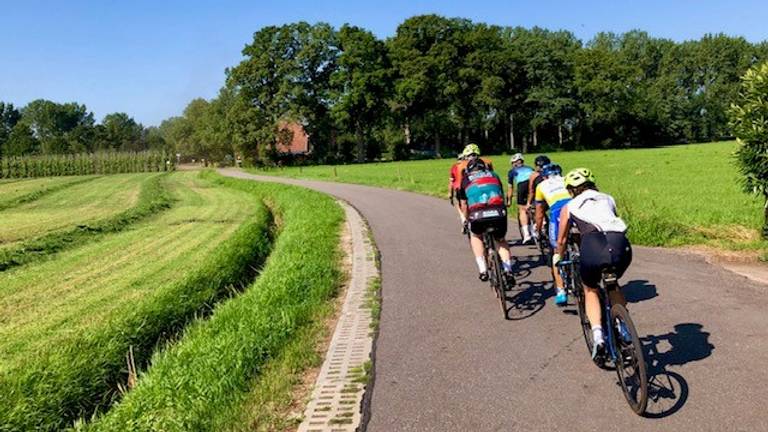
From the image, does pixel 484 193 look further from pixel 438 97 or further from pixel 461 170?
pixel 438 97

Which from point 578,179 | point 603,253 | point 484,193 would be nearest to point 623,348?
point 603,253

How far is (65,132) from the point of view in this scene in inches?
5300

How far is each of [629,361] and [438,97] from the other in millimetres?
67682

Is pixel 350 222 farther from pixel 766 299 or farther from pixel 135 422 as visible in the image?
pixel 135 422

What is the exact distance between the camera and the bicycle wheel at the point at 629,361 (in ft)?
13.3

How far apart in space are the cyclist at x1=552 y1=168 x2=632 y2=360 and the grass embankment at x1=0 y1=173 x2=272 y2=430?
338cm

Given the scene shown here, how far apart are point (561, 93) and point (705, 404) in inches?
2927

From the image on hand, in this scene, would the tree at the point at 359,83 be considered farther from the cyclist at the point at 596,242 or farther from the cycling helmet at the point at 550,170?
the cyclist at the point at 596,242

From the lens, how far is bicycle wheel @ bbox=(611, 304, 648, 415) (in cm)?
406

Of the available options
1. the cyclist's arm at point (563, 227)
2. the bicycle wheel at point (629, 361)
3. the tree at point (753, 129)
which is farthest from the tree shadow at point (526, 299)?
the tree at point (753, 129)

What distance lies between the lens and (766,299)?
6914mm

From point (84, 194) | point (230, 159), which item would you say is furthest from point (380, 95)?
point (84, 194)

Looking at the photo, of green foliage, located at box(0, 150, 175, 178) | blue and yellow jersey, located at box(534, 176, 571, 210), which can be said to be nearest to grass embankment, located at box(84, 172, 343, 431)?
blue and yellow jersey, located at box(534, 176, 571, 210)

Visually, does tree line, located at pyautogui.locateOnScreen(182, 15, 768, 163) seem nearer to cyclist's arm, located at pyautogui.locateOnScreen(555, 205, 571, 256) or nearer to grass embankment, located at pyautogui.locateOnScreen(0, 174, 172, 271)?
grass embankment, located at pyautogui.locateOnScreen(0, 174, 172, 271)
